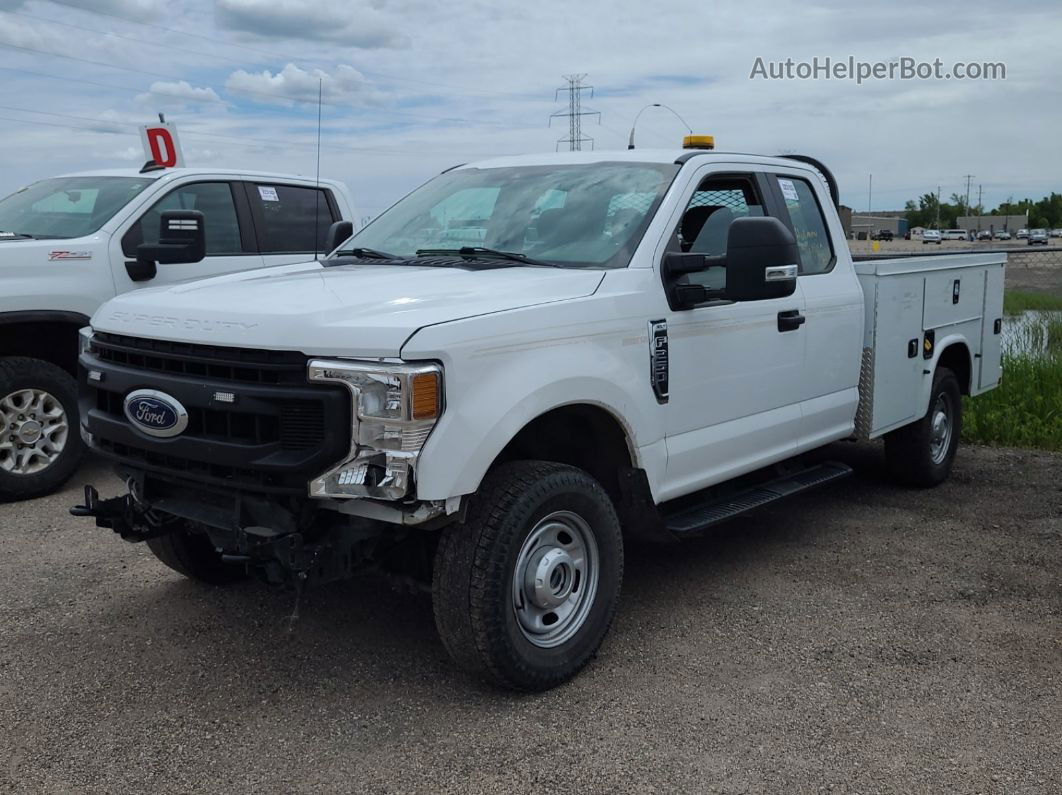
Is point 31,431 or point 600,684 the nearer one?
point 600,684

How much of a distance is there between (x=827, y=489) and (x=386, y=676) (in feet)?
12.9

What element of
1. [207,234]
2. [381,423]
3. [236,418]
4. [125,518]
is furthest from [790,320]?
[207,234]

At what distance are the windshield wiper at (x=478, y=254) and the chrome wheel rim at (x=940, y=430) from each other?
3.52m

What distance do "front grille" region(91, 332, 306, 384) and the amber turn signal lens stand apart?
38cm

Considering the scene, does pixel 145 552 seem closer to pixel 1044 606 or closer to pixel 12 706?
pixel 12 706

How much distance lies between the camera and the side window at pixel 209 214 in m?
7.30

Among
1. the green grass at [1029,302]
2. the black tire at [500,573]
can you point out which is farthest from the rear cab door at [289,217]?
the green grass at [1029,302]

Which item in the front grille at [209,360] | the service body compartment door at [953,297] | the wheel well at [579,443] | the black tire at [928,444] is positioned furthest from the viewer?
the black tire at [928,444]

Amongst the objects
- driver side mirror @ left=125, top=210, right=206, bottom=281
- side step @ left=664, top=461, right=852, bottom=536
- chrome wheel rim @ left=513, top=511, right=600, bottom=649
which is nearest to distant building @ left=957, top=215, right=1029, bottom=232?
side step @ left=664, top=461, right=852, bottom=536

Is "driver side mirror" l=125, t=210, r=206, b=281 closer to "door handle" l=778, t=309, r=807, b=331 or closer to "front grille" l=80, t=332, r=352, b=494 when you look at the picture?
"front grille" l=80, t=332, r=352, b=494

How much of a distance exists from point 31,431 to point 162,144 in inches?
116

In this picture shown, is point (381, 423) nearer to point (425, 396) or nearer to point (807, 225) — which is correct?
point (425, 396)

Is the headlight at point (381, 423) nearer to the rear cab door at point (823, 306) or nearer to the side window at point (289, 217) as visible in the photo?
the rear cab door at point (823, 306)

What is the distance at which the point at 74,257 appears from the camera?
6.87 metres
